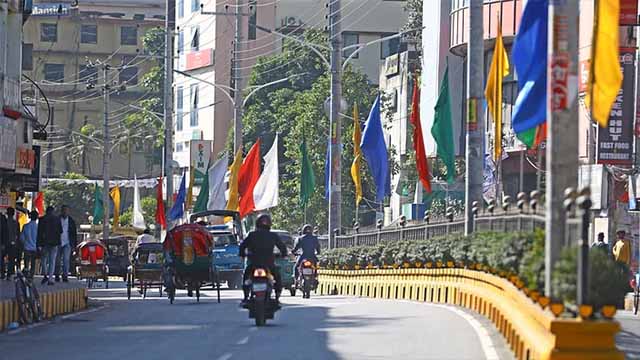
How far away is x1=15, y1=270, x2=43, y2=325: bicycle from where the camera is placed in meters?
26.8

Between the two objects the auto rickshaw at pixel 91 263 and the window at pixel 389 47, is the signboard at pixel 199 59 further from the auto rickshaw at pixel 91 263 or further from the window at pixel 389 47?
the auto rickshaw at pixel 91 263

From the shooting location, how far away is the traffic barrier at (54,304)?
1020 inches

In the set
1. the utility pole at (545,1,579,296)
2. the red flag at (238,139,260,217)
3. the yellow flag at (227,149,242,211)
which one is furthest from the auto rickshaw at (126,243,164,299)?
the utility pole at (545,1,579,296)

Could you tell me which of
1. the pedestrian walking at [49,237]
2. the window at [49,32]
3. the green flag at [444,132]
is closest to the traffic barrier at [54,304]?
the pedestrian walking at [49,237]

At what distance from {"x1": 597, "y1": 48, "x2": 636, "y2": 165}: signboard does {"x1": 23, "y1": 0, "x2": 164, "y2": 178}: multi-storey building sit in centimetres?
7528

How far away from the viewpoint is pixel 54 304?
30047 mm

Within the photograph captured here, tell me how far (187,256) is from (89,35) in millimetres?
89076

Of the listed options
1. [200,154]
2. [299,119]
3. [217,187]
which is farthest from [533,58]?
[200,154]

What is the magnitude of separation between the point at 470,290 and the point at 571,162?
12269 mm

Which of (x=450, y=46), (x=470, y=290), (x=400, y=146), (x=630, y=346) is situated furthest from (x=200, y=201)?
(x=630, y=346)

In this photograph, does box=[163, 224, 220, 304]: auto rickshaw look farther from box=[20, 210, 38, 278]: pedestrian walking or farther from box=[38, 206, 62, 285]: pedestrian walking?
box=[20, 210, 38, 278]: pedestrian walking

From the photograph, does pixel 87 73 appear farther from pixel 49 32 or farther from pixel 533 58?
pixel 533 58

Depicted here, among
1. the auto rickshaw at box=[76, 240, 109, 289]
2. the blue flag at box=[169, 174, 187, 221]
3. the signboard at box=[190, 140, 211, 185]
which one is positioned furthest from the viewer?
the signboard at box=[190, 140, 211, 185]

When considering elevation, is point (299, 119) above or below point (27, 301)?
above
